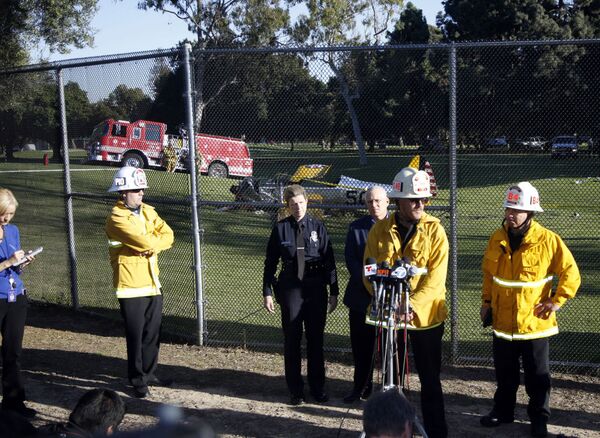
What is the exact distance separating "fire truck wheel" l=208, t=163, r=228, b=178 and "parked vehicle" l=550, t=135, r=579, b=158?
355cm

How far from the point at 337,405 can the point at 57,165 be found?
564 cm

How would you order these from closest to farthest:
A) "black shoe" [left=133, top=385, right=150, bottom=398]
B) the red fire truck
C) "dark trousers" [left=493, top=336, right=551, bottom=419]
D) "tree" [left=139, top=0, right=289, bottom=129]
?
"dark trousers" [left=493, top=336, right=551, bottom=419] < "black shoe" [left=133, top=385, right=150, bottom=398] < the red fire truck < "tree" [left=139, top=0, right=289, bottom=129]

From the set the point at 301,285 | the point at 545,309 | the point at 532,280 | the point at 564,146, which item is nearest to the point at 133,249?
the point at 301,285

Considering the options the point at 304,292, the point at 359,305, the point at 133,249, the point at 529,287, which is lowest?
the point at 359,305

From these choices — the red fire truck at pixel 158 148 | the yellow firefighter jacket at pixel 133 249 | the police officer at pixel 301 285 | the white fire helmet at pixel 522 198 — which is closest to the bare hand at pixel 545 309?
the white fire helmet at pixel 522 198

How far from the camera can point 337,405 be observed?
6.66 meters

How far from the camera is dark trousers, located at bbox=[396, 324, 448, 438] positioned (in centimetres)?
546

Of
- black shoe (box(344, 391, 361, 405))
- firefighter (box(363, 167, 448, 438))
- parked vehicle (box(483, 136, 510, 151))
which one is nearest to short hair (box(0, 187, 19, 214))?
firefighter (box(363, 167, 448, 438))

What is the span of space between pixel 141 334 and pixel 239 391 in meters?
1.09

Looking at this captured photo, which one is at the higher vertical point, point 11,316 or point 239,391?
point 11,316

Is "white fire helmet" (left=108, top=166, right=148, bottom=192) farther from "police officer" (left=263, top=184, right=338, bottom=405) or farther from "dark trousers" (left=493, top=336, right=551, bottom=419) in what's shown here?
"dark trousers" (left=493, top=336, right=551, bottom=419)

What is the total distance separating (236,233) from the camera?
44.8 feet

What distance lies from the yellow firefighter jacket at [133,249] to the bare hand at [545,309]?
11.3 ft

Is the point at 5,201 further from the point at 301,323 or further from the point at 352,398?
the point at 352,398
